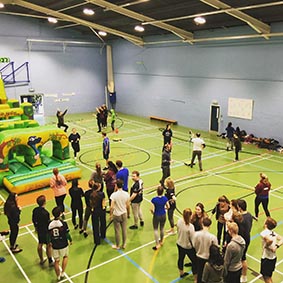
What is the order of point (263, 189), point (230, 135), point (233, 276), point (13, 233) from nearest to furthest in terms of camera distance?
point (233, 276) < point (13, 233) < point (263, 189) < point (230, 135)

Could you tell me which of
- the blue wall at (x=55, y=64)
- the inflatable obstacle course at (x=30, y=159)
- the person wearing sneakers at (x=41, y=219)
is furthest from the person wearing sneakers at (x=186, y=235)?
the blue wall at (x=55, y=64)

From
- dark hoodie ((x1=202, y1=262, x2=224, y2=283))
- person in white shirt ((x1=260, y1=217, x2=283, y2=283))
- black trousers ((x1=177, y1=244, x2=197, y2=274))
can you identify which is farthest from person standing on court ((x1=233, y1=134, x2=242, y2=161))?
dark hoodie ((x1=202, y1=262, x2=224, y2=283))

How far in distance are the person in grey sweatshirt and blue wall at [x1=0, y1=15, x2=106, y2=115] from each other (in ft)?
78.2

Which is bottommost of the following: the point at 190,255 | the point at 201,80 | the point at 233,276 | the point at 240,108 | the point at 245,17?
the point at 190,255

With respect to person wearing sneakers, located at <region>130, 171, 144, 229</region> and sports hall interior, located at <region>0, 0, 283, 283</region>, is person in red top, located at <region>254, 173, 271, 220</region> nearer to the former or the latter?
sports hall interior, located at <region>0, 0, 283, 283</region>

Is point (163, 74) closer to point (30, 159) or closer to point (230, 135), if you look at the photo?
point (230, 135)

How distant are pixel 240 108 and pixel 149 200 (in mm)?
10952

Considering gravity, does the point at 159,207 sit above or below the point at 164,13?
below

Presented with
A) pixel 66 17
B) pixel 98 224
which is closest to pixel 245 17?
pixel 66 17

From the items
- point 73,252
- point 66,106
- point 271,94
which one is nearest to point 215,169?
point 271,94

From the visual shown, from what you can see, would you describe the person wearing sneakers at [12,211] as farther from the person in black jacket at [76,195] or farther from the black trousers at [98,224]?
the black trousers at [98,224]

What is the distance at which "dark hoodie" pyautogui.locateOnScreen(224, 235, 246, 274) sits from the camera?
5395mm

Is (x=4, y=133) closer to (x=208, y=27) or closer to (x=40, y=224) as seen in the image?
(x=40, y=224)

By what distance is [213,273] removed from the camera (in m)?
5.26
